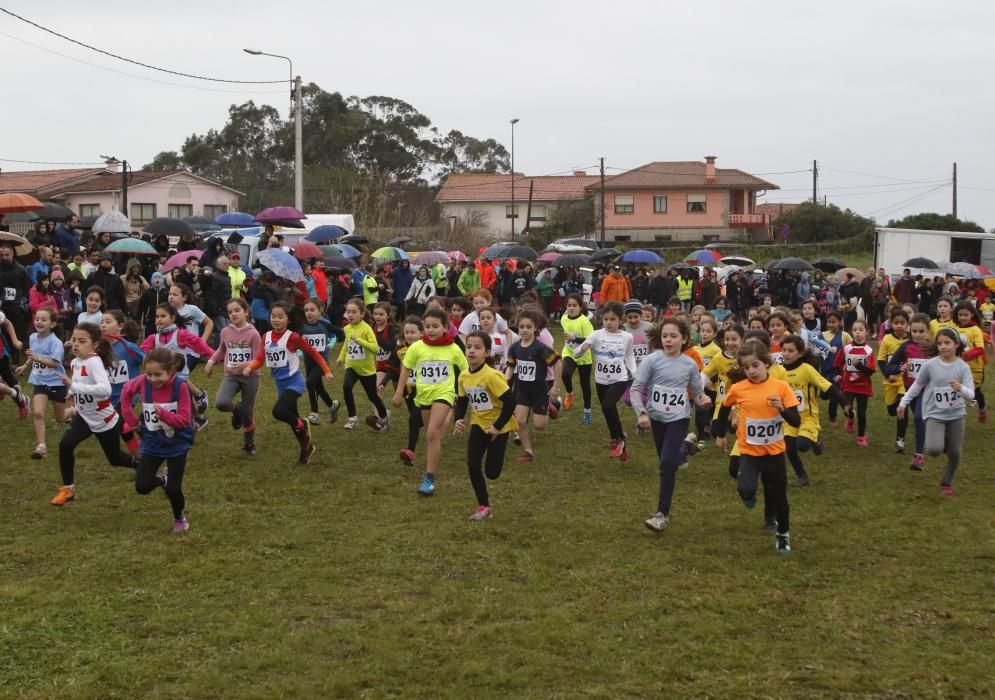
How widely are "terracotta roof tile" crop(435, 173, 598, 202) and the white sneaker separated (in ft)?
223

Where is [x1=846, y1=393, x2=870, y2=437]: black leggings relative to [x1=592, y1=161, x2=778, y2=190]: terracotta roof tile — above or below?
below

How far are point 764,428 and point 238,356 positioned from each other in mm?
5845

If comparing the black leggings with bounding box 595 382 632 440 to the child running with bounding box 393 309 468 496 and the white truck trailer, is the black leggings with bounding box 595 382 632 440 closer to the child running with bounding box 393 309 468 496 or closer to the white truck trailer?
the child running with bounding box 393 309 468 496

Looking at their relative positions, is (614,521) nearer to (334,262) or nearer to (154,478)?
(154,478)

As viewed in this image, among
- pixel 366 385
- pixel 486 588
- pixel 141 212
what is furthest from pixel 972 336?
pixel 141 212

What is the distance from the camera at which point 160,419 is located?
8234 millimetres

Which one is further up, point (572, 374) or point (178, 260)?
point (178, 260)

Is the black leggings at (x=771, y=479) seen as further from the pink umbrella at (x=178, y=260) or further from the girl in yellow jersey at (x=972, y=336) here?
the pink umbrella at (x=178, y=260)

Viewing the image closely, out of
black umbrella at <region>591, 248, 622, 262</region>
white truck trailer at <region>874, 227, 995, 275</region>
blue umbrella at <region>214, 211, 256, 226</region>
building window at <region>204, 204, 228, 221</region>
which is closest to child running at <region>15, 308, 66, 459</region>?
blue umbrella at <region>214, 211, 256, 226</region>

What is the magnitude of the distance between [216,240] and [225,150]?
190 ft

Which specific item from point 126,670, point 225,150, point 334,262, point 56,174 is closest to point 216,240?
point 334,262

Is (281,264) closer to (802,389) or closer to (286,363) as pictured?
(286,363)

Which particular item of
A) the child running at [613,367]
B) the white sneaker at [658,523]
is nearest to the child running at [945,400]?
the child running at [613,367]

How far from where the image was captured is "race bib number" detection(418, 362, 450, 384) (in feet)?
32.5
